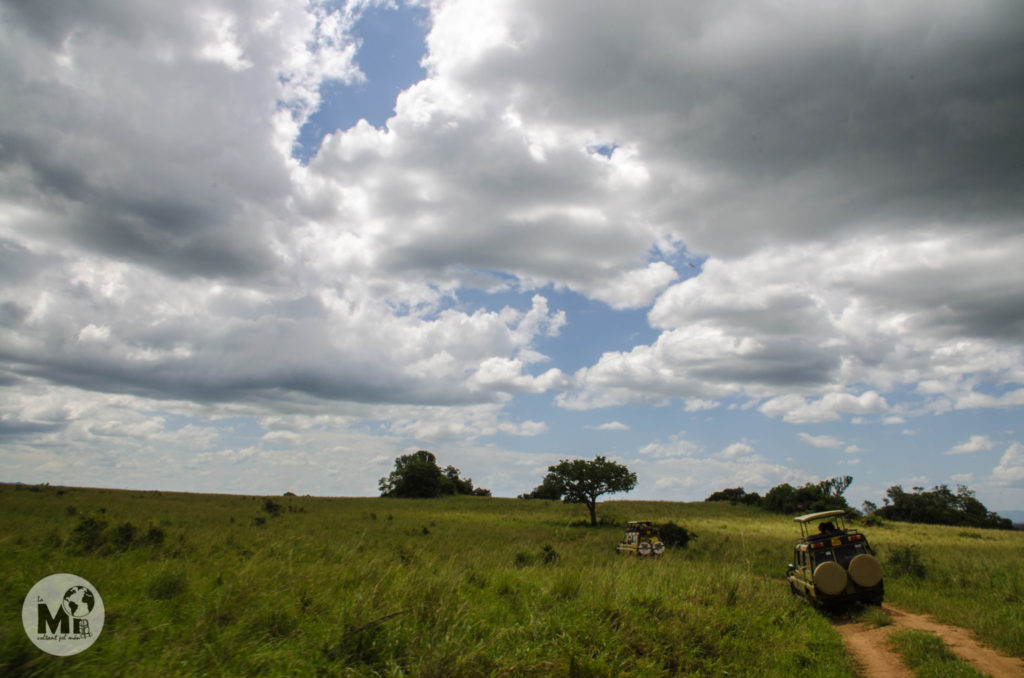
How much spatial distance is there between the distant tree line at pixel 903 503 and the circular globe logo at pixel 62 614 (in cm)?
6736

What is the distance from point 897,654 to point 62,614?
13.6m

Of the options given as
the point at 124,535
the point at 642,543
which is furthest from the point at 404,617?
the point at 642,543

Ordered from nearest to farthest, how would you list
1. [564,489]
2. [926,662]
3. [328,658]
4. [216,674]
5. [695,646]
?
[216,674] → [328,658] → [695,646] → [926,662] → [564,489]

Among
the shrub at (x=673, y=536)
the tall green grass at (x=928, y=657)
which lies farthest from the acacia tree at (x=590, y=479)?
the tall green grass at (x=928, y=657)

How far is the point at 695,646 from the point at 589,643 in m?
2.19

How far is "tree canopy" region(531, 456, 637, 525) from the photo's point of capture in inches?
1892

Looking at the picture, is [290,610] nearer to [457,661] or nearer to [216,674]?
[216,674]

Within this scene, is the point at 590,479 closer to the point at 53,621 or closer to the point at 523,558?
Answer: the point at 523,558

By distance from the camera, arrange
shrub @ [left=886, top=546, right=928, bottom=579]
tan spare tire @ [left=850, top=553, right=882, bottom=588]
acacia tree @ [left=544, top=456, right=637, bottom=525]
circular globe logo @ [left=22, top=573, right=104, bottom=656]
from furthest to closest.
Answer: acacia tree @ [left=544, top=456, right=637, bottom=525]
shrub @ [left=886, top=546, right=928, bottom=579]
tan spare tire @ [left=850, top=553, right=882, bottom=588]
circular globe logo @ [left=22, top=573, right=104, bottom=656]

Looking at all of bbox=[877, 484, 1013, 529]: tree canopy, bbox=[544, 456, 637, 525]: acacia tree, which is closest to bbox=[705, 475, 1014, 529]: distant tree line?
bbox=[877, 484, 1013, 529]: tree canopy

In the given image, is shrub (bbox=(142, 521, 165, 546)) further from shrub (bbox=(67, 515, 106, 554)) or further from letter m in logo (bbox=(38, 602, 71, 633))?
letter m in logo (bbox=(38, 602, 71, 633))

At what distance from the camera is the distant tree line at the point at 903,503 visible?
68.8 m

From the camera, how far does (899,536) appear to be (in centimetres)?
3828

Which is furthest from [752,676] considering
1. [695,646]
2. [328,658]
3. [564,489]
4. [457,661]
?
[564,489]
